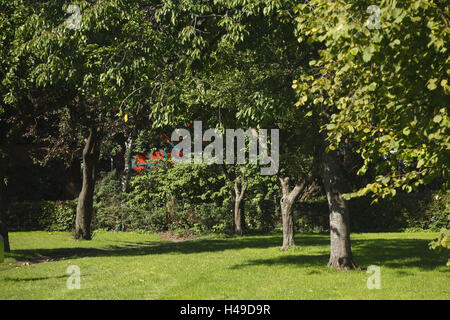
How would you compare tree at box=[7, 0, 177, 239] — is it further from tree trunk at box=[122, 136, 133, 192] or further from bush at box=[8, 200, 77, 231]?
tree trunk at box=[122, 136, 133, 192]

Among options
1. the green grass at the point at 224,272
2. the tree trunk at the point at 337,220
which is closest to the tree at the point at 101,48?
the green grass at the point at 224,272

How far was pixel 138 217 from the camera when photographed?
91.2 feet

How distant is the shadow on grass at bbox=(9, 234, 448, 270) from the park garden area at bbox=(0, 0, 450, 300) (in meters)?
0.10

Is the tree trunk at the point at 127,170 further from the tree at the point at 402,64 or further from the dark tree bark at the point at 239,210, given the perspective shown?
the tree at the point at 402,64

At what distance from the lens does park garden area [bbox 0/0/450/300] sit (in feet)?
23.4

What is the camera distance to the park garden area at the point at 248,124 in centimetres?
712

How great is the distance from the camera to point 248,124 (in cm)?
1223

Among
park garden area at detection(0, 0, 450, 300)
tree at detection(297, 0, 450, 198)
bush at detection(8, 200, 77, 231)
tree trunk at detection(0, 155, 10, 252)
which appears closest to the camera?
tree at detection(297, 0, 450, 198)

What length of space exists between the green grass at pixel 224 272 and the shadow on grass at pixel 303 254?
0.09 ft

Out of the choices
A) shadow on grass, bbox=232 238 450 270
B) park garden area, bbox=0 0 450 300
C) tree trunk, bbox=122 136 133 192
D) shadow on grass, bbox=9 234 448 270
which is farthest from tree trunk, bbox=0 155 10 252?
tree trunk, bbox=122 136 133 192

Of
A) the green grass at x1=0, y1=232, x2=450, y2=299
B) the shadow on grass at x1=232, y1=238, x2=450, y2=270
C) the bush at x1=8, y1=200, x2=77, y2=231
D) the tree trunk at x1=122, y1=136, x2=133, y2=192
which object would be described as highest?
the tree trunk at x1=122, y1=136, x2=133, y2=192

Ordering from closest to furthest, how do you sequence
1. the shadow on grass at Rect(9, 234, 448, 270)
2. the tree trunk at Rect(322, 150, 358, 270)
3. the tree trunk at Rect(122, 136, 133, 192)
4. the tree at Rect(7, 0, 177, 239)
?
the tree at Rect(7, 0, 177, 239)
the tree trunk at Rect(322, 150, 358, 270)
the shadow on grass at Rect(9, 234, 448, 270)
the tree trunk at Rect(122, 136, 133, 192)
